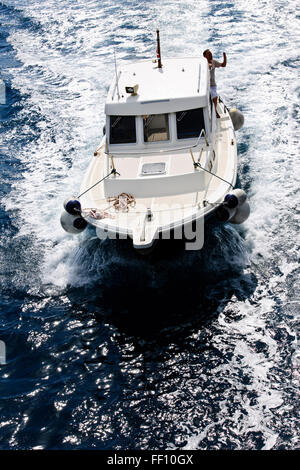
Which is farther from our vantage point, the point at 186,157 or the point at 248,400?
the point at 186,157

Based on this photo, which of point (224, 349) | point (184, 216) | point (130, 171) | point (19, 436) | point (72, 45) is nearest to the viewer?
point (19, 436)

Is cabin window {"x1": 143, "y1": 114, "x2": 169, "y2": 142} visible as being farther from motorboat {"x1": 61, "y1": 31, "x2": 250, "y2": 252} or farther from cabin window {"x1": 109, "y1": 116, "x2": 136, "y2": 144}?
cabin window {"x1": 109, "y1": 116, "x2": 136, "y2": 144}

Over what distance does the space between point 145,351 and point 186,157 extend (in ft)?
16.8

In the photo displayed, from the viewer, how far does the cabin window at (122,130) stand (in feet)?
44.7

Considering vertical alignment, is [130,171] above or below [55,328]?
above

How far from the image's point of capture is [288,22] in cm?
2578

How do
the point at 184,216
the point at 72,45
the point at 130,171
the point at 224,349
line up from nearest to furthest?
1. the point at 224,349
2. the point at 184,216
3. the point at 130,171
4. the point at 72,45

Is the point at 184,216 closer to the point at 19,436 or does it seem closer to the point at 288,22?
the point at 19,436

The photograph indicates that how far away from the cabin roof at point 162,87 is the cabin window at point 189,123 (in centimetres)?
Result: 17

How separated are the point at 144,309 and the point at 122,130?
16.2 ft

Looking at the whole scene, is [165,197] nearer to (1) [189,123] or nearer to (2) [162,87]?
(1) [189,123]

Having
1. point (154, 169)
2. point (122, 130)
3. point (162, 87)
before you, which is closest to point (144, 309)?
point (154, 169)

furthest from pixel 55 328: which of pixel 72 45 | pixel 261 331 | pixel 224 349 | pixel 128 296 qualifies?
pixel 72 45

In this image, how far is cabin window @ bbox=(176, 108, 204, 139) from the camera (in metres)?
13.4
